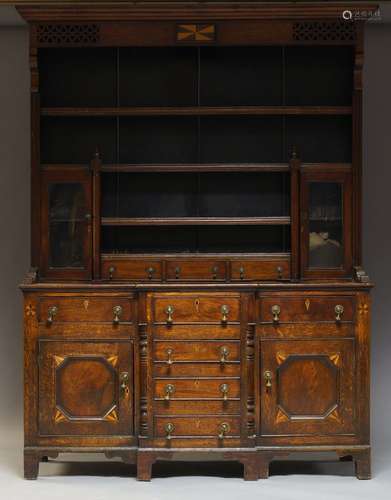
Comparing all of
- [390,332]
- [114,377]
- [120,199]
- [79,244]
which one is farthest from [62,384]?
[390,332]

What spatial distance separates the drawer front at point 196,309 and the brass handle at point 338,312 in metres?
0.49

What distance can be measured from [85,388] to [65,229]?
856 millimetres

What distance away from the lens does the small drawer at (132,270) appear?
15.9 ft

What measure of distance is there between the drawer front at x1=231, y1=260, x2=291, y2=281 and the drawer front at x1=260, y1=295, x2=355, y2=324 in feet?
0.99

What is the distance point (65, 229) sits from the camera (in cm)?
484

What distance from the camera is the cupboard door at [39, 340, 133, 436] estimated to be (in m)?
4.59

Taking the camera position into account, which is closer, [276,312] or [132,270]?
[276,312]

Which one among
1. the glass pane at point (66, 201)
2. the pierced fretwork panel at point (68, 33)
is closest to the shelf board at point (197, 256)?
the glass pane at point (66, 201)

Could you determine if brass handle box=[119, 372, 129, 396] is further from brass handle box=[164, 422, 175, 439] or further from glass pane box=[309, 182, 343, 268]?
glass pane box=[309, 182, 343, 268]

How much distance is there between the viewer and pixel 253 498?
4328mm

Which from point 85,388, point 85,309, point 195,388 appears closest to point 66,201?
point 85,309

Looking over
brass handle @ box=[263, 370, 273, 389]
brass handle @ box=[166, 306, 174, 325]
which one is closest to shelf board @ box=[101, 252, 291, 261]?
brass handle @ box=[166, 306, 174, 325]

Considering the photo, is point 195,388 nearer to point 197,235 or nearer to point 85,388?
point 85,388

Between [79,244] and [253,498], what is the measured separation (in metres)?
1.59
